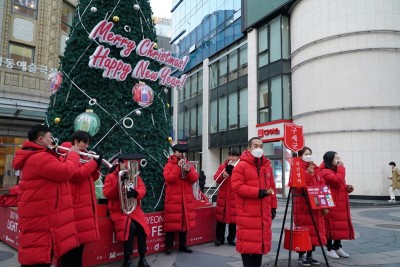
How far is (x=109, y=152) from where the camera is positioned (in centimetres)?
693

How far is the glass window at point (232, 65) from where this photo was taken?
26.5 m

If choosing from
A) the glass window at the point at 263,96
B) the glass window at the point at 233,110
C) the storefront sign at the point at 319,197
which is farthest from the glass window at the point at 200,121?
the storefront sign at the point at 319,197

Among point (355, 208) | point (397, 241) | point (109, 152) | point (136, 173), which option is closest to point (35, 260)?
point (136, 173)

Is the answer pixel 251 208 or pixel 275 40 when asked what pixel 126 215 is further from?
pixel 275 40

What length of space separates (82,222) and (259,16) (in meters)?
21.3

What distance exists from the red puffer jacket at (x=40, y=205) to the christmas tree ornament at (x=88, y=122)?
9.12 feet

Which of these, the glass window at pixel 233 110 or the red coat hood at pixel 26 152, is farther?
the glass window at pixel 233 110

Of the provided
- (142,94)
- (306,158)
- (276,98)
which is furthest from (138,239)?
(276,98)

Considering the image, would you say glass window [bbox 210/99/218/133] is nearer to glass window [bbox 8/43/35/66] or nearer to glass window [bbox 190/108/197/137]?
glass window [bbox 190/108/197/137]

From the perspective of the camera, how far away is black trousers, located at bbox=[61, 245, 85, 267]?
4.37 m

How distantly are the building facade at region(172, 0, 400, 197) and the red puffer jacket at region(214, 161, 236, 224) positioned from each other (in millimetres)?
9759

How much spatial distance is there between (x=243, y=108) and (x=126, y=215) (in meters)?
20.4

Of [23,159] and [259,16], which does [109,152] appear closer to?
[23,159]

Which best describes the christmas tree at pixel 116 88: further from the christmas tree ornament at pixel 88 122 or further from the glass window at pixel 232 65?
the glass window at pixel 232 65
